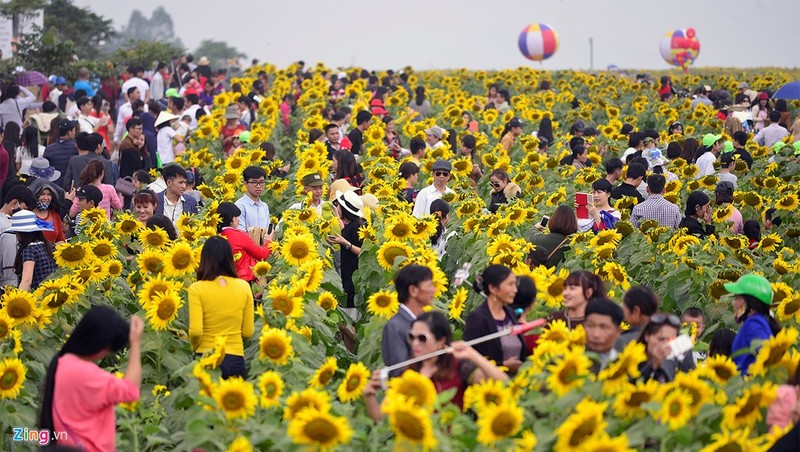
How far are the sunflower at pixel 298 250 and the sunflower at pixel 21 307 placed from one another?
1963 millimetres

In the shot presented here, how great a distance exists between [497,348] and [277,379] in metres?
1.32

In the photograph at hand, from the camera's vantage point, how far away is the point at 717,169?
1516 centimetres

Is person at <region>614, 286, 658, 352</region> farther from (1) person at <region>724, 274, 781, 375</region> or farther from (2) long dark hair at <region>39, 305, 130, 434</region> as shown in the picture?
(2) long dark hair at <region>39, 305, 130, 434</region>

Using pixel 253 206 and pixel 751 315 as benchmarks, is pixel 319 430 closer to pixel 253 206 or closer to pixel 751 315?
pixel 751 315

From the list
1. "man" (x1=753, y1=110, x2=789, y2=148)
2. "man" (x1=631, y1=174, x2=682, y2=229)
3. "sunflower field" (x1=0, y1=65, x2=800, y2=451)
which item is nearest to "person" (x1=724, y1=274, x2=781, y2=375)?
"sunflower field" (x1=0, y1=65, x2=800, y2=451)

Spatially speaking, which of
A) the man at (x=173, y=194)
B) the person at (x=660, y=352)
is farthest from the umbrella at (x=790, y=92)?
the person at (x=660, y=352)

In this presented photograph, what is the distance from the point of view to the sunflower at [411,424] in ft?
16.6

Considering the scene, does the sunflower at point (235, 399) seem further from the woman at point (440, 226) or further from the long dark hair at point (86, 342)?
the woman at point (440, 226)

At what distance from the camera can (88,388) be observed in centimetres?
560

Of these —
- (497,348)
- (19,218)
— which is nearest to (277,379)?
(497,348)

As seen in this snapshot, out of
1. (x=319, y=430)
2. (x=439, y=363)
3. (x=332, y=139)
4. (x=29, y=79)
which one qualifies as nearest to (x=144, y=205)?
(x=439, y=363)

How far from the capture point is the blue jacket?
683 cm

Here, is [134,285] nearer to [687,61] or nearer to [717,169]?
[717,169]

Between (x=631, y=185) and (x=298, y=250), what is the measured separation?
4687 millimetres
